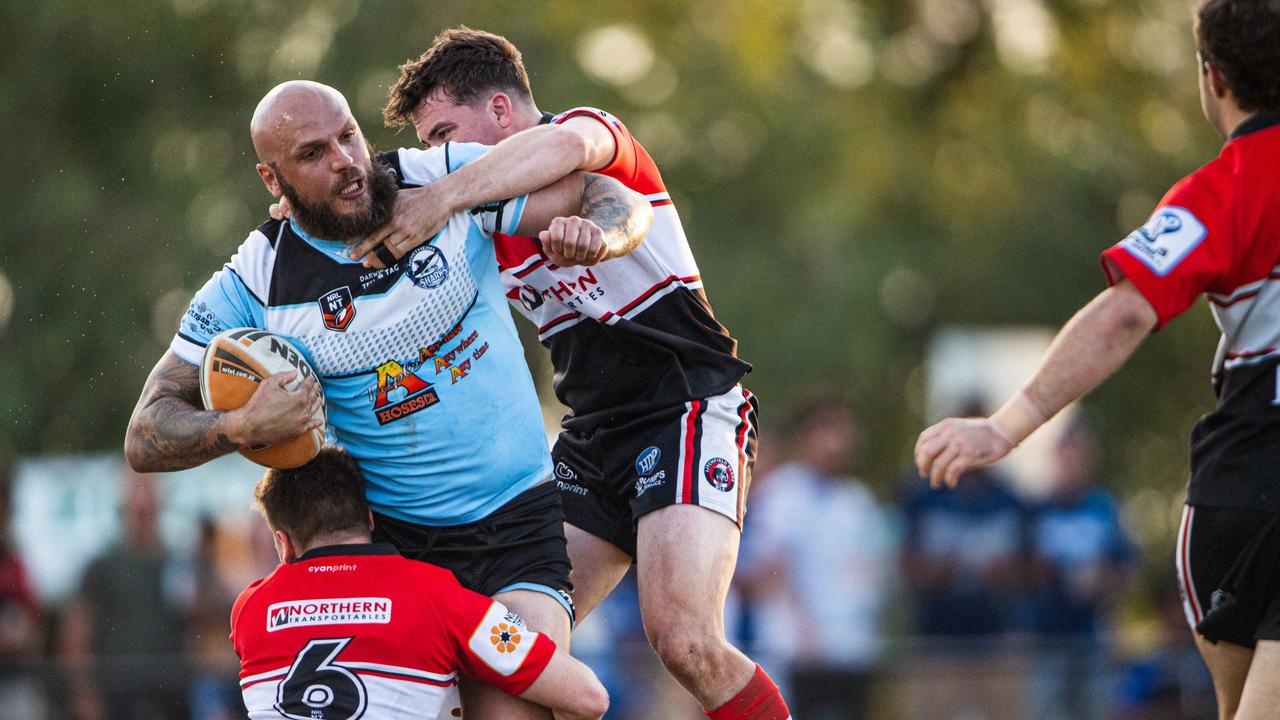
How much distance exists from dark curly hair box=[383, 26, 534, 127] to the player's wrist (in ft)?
7.39

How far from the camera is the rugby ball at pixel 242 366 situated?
457cm

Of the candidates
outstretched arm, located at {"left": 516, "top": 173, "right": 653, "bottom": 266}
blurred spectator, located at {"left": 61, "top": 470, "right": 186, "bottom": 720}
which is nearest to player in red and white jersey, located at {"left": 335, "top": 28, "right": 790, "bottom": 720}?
outstretched arm, located at {"left": 516, "top": 173, "right": 653, "bottom": 266}

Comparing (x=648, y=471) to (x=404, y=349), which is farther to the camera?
A: (x=648, y=471)

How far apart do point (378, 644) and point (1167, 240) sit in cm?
256

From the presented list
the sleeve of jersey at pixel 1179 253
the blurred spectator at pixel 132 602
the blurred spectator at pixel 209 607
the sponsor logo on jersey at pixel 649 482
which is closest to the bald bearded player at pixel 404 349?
the sponsor logo on jersey at pixel 649 482

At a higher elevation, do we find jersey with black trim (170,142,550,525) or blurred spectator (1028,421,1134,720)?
jersey with black trim (170,142,550,525)

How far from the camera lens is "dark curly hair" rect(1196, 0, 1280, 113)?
4309 millimetres

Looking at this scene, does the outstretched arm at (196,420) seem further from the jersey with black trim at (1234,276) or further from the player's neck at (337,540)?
the jersey with black trim at (1234,276)

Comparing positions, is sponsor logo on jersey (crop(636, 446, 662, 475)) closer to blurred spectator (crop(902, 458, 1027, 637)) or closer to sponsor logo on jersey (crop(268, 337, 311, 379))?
sponsor logo on jersey (crop(268, 337, 311, 379))

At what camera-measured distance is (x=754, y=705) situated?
5.44m


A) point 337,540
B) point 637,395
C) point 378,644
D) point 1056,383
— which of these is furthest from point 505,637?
point 1056,383

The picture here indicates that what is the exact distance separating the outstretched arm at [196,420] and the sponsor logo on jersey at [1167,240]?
7.89 ft

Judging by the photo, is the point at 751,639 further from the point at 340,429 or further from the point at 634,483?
the point at 340,429

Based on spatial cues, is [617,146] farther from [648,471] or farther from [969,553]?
[969,553]
